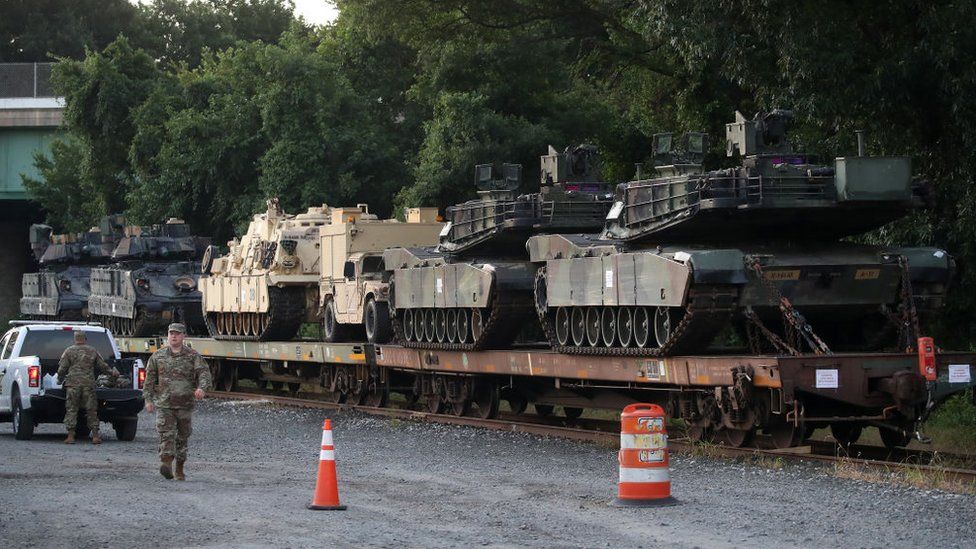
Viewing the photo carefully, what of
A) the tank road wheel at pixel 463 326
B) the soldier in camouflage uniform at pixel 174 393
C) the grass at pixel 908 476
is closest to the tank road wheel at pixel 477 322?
the tank road wheel at pixel 463 326

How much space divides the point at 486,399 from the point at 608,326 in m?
4.55

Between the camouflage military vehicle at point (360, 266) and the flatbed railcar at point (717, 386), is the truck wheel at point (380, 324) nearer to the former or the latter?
the camouflage military vehicle at point (360, 266)

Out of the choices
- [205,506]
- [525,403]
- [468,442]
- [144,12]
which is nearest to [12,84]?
[144,12]

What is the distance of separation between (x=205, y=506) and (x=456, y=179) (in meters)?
23.3

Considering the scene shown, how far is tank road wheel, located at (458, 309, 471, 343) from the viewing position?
22.9 meters

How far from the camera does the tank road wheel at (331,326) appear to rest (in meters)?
28.0

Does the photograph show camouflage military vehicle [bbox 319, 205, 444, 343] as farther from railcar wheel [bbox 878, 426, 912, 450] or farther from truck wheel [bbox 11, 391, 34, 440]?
railcar wheel [bbox 878, 426, 912, 450]

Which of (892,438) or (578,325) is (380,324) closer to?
(578,325)

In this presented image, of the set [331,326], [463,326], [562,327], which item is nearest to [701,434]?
[562,327]

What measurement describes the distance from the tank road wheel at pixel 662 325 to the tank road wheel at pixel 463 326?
4.85m

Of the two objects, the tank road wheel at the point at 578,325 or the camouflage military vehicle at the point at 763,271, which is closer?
the camouflage military vehicle at the point at 763,271

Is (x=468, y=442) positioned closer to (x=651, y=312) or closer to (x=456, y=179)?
(x=651, y=312)

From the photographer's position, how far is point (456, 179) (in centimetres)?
3616

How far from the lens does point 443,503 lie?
1355cm
